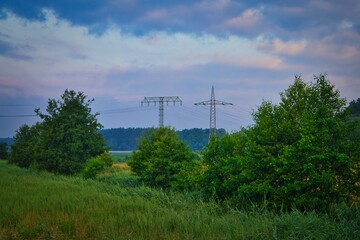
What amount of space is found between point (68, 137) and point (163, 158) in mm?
15631

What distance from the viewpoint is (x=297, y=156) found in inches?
511

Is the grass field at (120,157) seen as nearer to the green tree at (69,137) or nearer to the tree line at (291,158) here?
the green tree at (69,137)

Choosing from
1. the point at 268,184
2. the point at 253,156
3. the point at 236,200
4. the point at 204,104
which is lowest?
the point at 236,200

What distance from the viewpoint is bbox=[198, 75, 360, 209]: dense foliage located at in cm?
1262

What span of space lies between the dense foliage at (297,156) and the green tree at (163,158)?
629 centimetres

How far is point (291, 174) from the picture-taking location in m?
12.8

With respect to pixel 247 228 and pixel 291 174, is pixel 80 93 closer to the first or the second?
pixel 291 174

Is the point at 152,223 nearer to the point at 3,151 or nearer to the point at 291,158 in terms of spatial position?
the point at 291,158

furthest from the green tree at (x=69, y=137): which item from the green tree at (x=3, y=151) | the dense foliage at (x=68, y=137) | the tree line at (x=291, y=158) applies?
the green tree at (x=3, y=151)

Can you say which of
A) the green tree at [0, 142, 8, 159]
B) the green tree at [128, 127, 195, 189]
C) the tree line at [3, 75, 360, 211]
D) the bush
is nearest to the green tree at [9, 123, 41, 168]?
the bush

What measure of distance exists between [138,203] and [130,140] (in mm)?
135880

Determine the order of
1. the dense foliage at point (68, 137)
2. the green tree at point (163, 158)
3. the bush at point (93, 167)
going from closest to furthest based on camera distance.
Answer: the green tree at point (163, 158), the bush at point (93, 167), the dense foliage at point (68, 137)

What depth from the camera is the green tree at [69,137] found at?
33.9 m

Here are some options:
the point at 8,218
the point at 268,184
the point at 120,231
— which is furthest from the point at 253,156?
the point at 8,218
